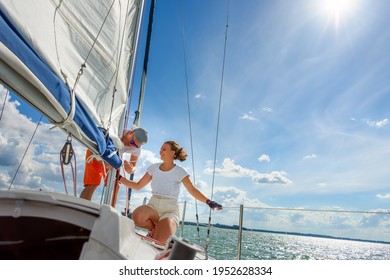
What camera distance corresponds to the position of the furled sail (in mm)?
1661

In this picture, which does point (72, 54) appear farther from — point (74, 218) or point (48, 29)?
point (74, 218)

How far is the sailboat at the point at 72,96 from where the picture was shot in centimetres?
109

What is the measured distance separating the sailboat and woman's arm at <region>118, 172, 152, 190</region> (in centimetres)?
20

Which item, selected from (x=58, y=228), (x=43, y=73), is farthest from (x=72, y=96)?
(x=58, y=228)

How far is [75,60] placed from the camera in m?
2.62

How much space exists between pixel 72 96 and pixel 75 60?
2.13 feet

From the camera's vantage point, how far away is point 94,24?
117 inches

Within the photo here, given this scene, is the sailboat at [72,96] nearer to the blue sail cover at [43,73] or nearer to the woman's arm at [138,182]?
the blue sail cover at [43,73]

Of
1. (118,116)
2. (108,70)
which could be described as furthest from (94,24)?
(118,116)

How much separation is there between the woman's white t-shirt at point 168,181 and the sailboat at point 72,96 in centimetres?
54

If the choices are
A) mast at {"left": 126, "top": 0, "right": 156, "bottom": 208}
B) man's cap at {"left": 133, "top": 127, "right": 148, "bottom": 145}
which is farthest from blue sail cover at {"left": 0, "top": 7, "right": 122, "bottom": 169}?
mast at {"left": 126, "top": 0, "right": 156, "bottom": 208}

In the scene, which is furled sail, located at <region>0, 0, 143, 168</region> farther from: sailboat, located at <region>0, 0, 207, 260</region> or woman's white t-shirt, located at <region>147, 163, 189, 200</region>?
woman's white t-shirt, located at <region>147, 163, 189, 200</region>
